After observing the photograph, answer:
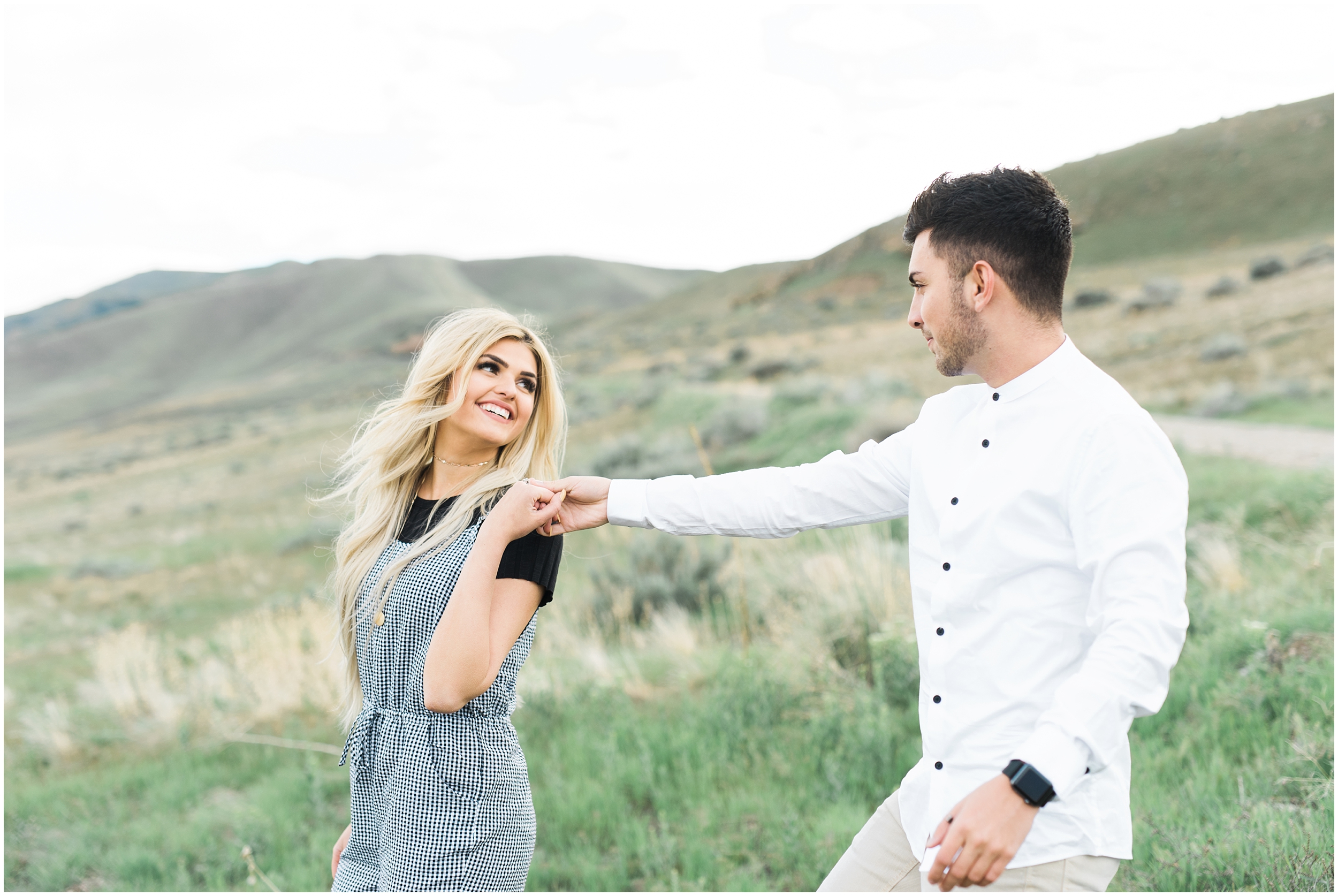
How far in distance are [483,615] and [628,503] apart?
0.62 meters

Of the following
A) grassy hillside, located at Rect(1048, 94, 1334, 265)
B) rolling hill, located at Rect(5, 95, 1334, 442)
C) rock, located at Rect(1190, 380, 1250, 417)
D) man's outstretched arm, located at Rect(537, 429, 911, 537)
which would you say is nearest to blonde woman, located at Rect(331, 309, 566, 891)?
man's outstretched arm, located at Rect(537, 429, 911, 537)

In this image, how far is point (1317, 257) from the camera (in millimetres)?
30938

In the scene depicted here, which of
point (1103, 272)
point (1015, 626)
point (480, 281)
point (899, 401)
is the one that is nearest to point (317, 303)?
point (480, 281)

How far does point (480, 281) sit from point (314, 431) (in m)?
157

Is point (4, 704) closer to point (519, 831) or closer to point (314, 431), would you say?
point (519, 831)

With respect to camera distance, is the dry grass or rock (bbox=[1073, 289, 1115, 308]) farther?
rock (bbox=[1073, 289, 1115, 308])

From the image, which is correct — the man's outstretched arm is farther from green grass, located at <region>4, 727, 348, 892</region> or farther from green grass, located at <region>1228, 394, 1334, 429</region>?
green grass, located at <region>1228, 394, 1334, 429</region>

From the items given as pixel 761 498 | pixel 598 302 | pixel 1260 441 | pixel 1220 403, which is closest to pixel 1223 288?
pixel 1220 403

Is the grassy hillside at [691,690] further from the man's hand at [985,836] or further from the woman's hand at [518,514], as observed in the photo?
the man's hand at [985,836]

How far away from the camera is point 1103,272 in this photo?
50.4m

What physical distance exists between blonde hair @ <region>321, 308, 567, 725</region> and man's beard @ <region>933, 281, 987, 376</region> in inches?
50.5

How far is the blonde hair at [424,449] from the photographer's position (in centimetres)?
260

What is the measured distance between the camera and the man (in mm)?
1474

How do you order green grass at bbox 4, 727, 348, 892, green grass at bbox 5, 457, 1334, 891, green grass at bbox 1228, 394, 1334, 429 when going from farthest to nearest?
green grass at bbox 1228, 394, 1334, 429, green grass at bbox 4, 727, 348, 892, green grass at bbox 5, 457, 1334, 891
